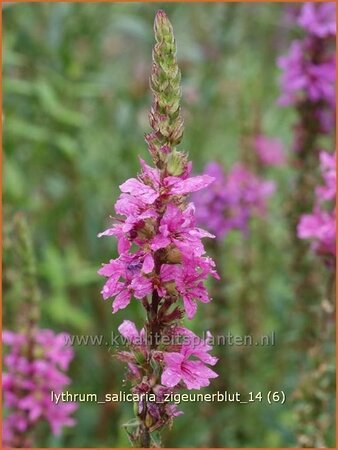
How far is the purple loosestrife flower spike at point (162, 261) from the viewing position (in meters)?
1.79

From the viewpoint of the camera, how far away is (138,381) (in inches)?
76.4

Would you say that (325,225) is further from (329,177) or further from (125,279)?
(125,279)

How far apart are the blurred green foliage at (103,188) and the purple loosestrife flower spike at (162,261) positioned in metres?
1.70

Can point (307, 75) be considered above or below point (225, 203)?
above

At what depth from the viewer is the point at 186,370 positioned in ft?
6.16

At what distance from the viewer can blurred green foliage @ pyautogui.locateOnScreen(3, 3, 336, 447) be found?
402 centimetres

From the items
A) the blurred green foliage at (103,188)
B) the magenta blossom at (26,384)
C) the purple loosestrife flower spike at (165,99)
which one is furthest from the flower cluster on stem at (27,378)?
the purple loosestrife flower spike at (165,99)

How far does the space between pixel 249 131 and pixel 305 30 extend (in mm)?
628

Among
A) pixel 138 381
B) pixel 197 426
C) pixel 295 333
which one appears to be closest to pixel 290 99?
pixel 295 333

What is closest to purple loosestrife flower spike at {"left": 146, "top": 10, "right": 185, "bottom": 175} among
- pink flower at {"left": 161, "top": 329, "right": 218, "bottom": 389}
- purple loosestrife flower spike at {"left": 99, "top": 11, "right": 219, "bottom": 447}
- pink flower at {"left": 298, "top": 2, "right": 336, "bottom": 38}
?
purple loosestrife flower spike at {"left": 99, "top": 11, "right": 219, "bottom": 447}

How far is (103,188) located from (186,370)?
10.3 feet

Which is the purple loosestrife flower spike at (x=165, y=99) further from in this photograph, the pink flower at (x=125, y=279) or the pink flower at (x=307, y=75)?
the pink flower at (x=307, y=75)

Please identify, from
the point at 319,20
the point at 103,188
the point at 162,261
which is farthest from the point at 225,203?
the point at 162,261

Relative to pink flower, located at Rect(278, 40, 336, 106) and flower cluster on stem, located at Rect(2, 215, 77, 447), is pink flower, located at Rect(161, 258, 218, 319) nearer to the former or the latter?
flower cluster on stem, located at Rect(2, 215, 77, 447)
